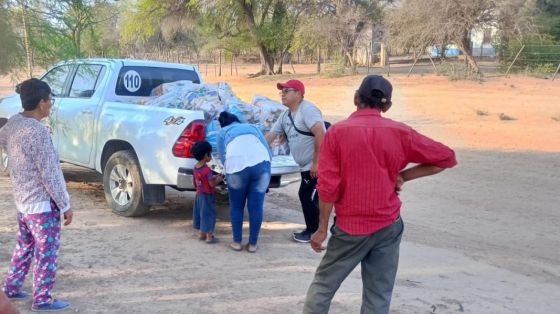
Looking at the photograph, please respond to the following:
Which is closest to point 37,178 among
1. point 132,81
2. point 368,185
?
point 368,185

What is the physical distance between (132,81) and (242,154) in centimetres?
285

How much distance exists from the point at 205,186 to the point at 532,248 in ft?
11.9

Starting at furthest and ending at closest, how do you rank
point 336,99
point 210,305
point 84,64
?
point 336,99 < point 84,64 < point 210,305

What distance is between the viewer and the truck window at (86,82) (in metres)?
7.76

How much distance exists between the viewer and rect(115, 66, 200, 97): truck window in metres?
7.92

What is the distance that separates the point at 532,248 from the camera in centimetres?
670

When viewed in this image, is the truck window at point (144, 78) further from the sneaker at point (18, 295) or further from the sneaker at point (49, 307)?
the sneaker at point (49, 307)

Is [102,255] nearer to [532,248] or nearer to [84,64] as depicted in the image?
[84,64]

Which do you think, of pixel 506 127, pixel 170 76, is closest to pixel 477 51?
pixel 506 127

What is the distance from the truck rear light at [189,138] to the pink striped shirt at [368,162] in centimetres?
301

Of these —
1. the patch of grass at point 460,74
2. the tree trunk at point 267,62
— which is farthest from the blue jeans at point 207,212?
the tree trunk at point 267,62

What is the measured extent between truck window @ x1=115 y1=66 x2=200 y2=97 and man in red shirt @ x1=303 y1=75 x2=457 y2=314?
4.96 meters

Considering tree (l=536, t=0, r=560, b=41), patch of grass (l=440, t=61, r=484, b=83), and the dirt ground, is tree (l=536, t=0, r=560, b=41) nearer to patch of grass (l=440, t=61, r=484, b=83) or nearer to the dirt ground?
patch of grass (l=440, t=61, r=484, b=83)

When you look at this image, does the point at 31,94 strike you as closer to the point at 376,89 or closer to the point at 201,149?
the point at 201,149
